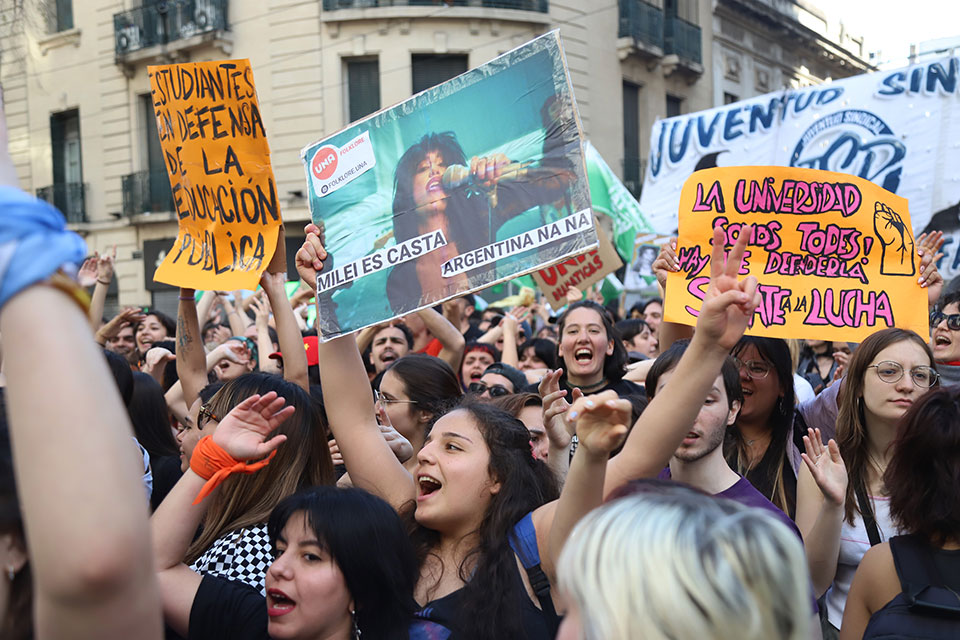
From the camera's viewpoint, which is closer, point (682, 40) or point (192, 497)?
point (192, 497)

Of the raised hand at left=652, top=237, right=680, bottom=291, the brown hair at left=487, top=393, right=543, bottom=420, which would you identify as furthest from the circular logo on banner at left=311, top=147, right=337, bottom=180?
the raised hand at left=652, top=237, right=680, bottom=291

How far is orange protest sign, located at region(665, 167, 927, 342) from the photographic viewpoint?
4.00 m

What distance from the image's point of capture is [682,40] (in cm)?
2217

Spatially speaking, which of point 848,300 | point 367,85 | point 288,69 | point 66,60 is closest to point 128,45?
point 66,60

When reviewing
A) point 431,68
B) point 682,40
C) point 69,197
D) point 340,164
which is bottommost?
point 340,164

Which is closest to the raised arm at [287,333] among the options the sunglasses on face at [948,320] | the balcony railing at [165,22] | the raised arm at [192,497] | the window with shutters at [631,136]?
the raised arm at [192,497]

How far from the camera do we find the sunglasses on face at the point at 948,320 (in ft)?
14.6

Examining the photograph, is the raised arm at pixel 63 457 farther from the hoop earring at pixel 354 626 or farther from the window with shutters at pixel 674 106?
the window with shutters at pixel 674 106

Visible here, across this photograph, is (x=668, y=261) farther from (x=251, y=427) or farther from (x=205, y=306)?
(x=205, y=306)

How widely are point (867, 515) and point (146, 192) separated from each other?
63.2 feet

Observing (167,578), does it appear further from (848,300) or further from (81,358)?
(848,300)

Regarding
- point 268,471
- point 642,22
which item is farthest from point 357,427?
point 642,22

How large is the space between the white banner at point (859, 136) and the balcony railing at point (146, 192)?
40.2ft

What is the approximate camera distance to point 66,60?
68.1 feet
